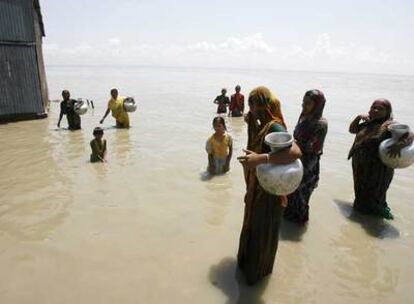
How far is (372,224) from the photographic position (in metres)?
4.90

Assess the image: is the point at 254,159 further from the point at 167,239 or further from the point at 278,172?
the point at 167,239

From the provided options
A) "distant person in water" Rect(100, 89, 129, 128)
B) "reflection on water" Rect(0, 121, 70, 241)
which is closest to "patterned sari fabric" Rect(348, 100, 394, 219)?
"reflection on water" Rect(0, 121, 70, 241)

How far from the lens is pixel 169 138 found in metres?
10.3

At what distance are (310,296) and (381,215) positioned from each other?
2.27m

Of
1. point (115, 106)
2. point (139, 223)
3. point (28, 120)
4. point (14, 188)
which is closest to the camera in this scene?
point (139, 223)

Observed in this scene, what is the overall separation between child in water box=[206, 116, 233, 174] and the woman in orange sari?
3165 mm

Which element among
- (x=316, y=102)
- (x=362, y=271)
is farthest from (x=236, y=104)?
(x=362, y=271)

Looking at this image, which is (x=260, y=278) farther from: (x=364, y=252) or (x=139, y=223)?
(x=139, y=223)

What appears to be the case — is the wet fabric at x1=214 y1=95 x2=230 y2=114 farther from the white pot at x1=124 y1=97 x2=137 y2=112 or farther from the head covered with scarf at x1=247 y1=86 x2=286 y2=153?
the head covered with scarf at x1=247 y1=86 x2=286 y2=153

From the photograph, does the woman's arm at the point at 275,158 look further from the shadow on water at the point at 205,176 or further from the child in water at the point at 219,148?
the shadow on water at the point at 205,176

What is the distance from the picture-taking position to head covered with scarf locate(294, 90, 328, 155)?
→ 416cm

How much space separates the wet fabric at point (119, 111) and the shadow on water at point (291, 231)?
756 centimetres

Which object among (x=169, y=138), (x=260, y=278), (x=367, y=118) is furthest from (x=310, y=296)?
(x=169, y=138)

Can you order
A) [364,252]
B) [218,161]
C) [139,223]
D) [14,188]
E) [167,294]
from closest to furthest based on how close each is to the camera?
[167,294], [364,252], [139,223], [14,188], [218,161]
